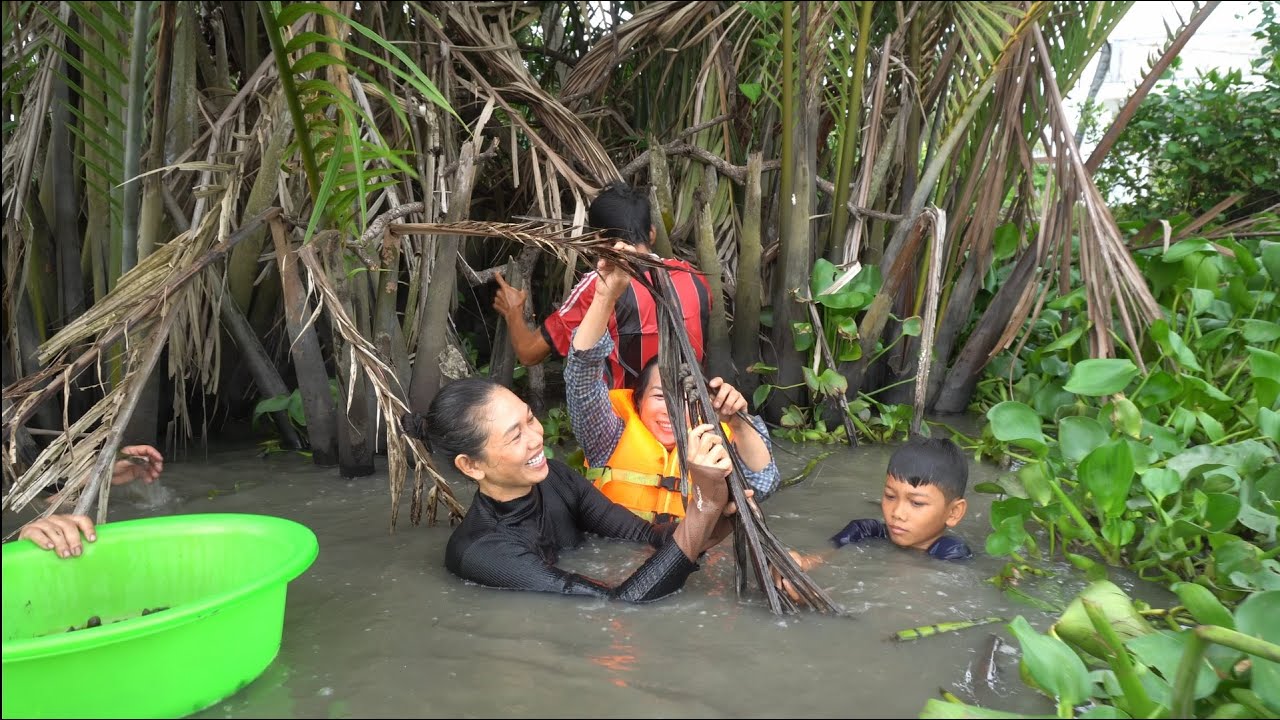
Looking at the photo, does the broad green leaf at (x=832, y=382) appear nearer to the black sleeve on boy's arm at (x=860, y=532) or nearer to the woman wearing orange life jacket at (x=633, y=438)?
the woman wearing orange life jacket at (x=633, y=438)

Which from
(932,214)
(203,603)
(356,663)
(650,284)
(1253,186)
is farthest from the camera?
(1253,186)

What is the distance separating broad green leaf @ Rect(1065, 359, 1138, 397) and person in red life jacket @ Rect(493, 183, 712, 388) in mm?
1118

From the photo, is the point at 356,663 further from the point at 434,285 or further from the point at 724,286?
the point at 724,286

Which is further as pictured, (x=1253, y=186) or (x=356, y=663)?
(x=1253, y=186)

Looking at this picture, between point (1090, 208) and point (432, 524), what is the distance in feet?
7.67

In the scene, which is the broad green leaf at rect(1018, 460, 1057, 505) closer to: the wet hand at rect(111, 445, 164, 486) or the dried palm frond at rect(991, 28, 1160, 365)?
the dried palm frond at rect(991, 28, 1160, 365)

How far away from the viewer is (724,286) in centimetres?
439

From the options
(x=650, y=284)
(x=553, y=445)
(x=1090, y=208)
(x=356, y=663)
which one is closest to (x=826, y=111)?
(x=1090, y=208)

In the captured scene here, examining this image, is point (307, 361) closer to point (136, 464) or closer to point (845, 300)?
point (136, 464)

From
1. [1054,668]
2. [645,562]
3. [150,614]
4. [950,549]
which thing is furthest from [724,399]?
[150,614]

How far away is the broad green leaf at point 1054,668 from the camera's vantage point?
1763 millimetres

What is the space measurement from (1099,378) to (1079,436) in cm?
23

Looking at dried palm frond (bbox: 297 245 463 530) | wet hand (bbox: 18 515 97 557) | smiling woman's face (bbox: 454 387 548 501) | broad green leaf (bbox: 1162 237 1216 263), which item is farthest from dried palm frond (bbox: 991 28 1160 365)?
wet hand (bbox: 18 515 97 557)

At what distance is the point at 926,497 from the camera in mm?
2844
